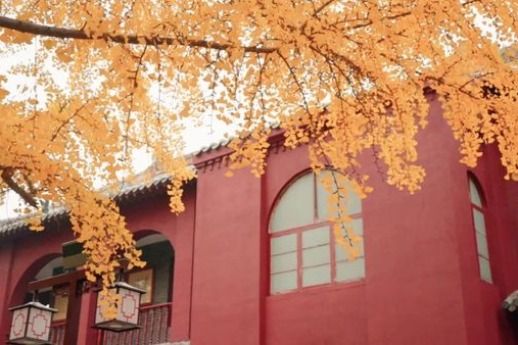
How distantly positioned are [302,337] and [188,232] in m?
3.32

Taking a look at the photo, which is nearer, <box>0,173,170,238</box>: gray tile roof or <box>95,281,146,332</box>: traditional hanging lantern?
<box>95,281,146,332</box>: traditional hanging lantern

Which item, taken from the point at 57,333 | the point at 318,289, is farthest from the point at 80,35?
the point at 57,333

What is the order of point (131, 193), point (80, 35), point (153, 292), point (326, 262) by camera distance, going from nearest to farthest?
point (80, 35) → point (326, 262) → point (131, 193) → point (153, 292)

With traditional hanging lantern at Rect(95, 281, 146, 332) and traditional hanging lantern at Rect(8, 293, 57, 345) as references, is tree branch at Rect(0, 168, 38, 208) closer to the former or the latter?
traditional hanging lantern at Rect(95, 281, 146, 332)

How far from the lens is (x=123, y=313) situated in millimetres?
7816

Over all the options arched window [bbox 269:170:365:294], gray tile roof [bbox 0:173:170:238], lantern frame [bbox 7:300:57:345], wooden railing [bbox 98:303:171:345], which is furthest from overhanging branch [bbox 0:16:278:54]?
wooden railing [bbox 98:303:171:345]

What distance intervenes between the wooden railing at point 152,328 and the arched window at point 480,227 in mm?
5563

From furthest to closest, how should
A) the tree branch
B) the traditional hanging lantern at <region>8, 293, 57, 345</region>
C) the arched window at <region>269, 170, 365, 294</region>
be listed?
the arched window at <region>269, 170, 365, 294</region> < the traditional hanging lantern at <region>8, 293, 57, 345</region> < the tree branch

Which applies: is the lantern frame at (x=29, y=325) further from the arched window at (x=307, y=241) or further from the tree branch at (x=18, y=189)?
the arched window at (x=307, y=241)

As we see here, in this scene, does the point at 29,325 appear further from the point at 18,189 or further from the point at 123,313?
the point at 18,189

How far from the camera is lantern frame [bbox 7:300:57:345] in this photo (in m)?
8.66

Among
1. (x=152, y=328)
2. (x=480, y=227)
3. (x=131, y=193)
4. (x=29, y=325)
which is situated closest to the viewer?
(x=29, y=325)

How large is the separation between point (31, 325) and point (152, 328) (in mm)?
4213

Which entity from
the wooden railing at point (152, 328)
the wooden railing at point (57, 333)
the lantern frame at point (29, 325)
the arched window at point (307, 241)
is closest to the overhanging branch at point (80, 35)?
the lantern frame at point (29, 325)
